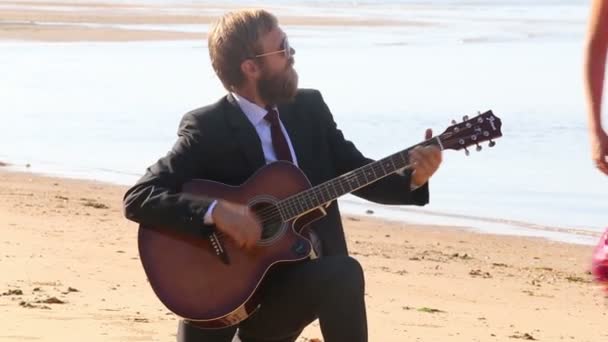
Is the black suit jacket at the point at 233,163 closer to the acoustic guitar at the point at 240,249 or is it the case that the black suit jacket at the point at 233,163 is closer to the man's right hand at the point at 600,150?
the acoustic guitar at the point at 240,249

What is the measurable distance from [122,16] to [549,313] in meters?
34.7

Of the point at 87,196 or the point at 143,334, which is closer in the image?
the point at 143,334

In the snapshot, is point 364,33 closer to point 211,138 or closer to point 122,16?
point 122,16

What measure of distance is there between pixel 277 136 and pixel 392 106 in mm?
12337

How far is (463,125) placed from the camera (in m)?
4.68

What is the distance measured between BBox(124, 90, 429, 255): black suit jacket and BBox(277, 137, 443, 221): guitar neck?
0.09 meters

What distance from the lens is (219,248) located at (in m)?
4.86

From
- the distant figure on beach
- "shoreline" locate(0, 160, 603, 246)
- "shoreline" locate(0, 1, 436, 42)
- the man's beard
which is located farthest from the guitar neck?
"shoreline" locate(0, 1, 436, 42)

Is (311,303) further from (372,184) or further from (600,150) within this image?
(600,150)

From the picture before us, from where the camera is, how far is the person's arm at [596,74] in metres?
3.79

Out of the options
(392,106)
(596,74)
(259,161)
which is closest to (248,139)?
(259,161)

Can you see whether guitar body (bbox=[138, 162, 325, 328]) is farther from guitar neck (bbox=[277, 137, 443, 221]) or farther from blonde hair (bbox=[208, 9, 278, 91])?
blonde hair (bbox=[208, 9, 278, 91])

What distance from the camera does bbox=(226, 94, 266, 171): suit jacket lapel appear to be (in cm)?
493

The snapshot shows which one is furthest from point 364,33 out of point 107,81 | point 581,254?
point 581,254
